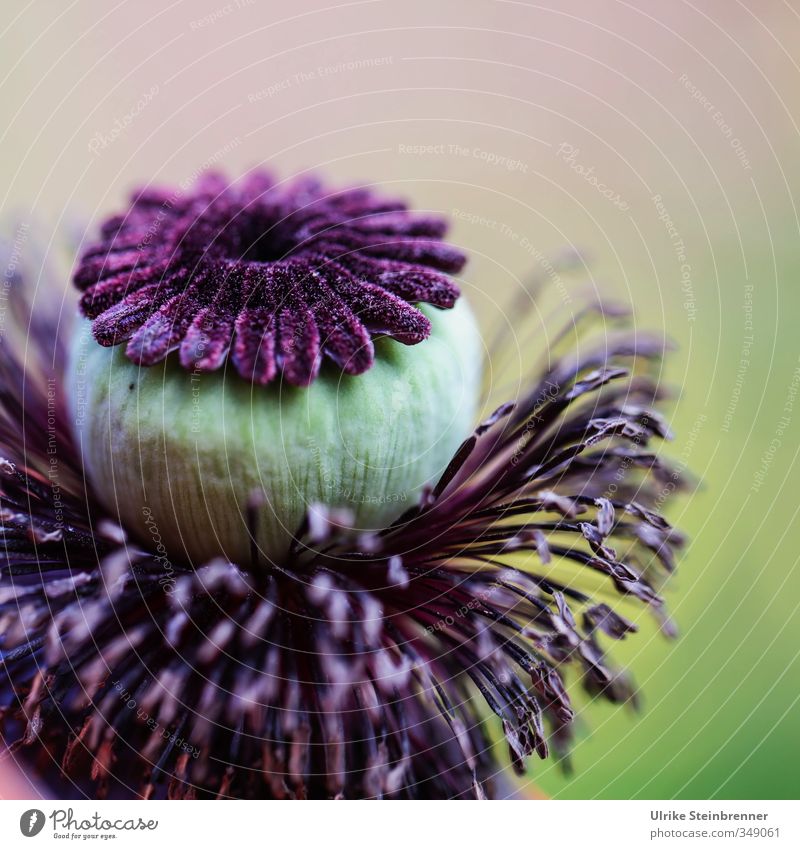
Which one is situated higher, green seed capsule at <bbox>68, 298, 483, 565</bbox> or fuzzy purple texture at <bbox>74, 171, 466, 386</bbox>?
fuzzy purple texture at <bbox>74, 171, 466, 386</bbox>

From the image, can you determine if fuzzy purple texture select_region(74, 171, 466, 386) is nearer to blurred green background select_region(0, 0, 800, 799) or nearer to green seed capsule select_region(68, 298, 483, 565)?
green seed capsule select_region(68, 298, 483, 565)

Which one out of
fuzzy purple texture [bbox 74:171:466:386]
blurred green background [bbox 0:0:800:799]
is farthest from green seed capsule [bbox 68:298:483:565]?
blurred green background [bbox 0:0:800:799]

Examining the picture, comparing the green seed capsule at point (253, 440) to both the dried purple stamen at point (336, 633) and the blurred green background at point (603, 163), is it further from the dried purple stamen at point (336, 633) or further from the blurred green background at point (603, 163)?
the blurred green background at point (603, 163)

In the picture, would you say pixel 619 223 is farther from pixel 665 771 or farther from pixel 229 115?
pixel 665 771

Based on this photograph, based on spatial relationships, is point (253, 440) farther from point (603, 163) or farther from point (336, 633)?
point (603, 163)

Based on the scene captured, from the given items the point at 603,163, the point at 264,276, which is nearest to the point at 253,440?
the point at 264,276
